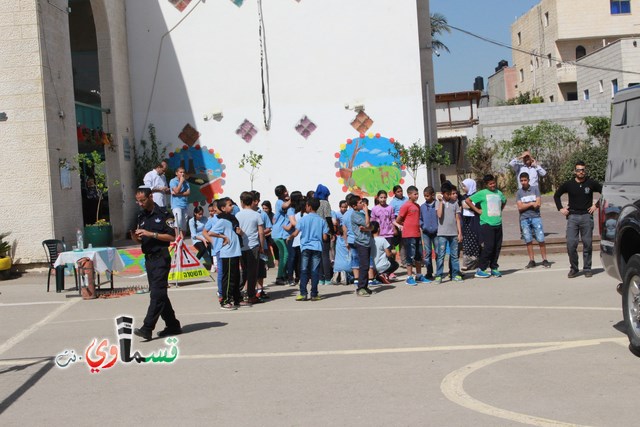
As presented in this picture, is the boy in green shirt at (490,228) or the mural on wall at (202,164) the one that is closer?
the boy in green shirt at (490,228)

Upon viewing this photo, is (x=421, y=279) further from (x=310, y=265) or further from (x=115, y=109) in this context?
(x=115, y=109)

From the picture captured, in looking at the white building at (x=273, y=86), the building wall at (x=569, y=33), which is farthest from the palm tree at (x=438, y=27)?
the white building at (x=273, y=86)

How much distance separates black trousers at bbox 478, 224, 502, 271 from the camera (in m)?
14.5

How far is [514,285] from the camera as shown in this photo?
13.4 metres

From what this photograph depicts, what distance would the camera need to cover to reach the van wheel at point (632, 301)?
25.7ft

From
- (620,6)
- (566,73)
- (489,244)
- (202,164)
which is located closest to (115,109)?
(202,164)

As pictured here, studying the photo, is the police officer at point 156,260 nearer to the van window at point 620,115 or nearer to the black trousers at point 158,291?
the black trousers at point 158,291

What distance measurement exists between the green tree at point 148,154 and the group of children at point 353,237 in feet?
27.5

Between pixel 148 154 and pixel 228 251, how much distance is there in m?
13.9

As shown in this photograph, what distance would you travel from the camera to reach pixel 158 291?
9812 mm

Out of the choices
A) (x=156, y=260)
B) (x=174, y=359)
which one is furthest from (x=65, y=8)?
(x=174, y=359)

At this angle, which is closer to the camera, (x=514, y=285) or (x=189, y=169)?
(x=514, y=285)

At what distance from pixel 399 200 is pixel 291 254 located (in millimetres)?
2645

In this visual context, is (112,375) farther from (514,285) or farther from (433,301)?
(514,285)
